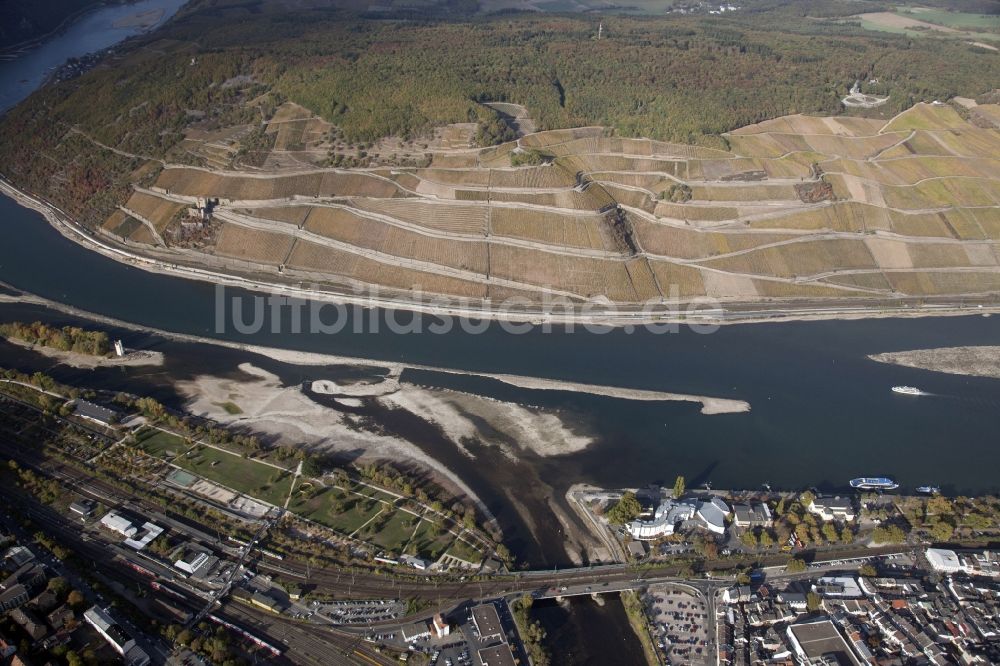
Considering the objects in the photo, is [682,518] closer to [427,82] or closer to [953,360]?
[953,360]

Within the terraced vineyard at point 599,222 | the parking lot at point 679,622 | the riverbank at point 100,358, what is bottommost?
the parking lot at point 679,622

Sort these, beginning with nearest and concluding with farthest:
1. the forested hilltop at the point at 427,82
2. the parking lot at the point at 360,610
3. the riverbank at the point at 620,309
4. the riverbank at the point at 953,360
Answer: the parking lot at the point at 360,610 < the riverbank at the point at 953,360 < the riverbank at the point at 620,309 < the forested hilltop at the point at 427,82

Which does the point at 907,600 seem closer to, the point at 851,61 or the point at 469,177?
the point at 469,177

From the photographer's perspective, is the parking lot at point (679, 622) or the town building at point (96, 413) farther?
the town building at point (96, 413)

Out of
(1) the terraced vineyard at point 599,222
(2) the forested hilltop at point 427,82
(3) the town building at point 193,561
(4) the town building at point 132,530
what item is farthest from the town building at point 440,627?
(2) the forested hilltop at point 427,82

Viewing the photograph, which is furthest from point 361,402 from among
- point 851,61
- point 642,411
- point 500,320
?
point 851,61

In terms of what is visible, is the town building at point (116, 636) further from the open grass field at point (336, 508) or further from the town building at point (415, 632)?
the town building at point (415, 632)
